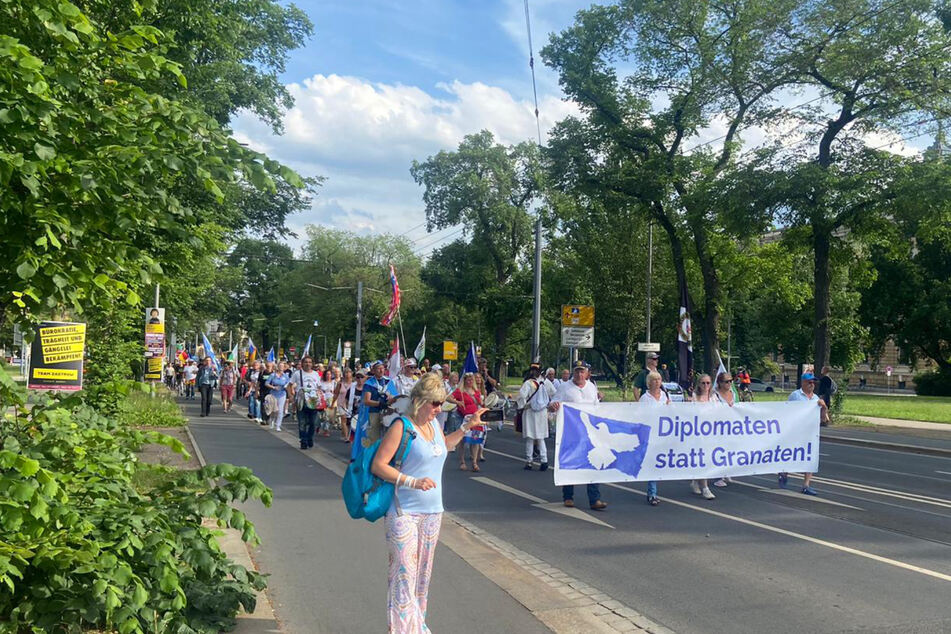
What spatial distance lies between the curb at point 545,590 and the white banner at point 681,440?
1.84m

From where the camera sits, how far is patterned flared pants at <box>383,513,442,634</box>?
4.69m

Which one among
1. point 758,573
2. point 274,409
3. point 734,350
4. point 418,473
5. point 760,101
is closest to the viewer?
point 418,473

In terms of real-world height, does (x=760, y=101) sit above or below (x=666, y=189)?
above

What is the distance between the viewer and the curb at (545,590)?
5703 millimetres

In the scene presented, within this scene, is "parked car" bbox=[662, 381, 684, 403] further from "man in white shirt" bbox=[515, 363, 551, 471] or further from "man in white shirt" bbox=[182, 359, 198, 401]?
"man in white shirt" bbox=[182, 359, 198, 401]

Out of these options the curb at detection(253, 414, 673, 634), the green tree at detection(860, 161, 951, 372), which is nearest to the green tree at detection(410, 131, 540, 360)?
the green tree at detection(860, 161, 951, 372)

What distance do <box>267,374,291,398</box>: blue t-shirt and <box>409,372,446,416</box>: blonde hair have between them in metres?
17.1

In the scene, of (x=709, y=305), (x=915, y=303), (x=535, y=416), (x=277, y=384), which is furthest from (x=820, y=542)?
Answer: (x=915, y=303)

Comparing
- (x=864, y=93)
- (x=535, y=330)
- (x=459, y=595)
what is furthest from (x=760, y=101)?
(x=459, y=595)

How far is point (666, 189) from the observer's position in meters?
32.9

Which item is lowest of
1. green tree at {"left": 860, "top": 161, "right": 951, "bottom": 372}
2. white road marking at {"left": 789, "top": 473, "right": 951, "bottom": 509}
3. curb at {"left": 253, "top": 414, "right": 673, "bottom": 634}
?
white road marking at {"left": 789, "top": 473, "right": 951, "bottom": 509}

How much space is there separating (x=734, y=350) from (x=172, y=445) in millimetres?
80527

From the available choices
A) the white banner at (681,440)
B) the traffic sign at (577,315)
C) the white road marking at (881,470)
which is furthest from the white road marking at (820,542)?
the traffic sign at (577,315)

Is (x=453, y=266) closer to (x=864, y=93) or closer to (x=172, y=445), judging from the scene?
(x=864, y=93)
